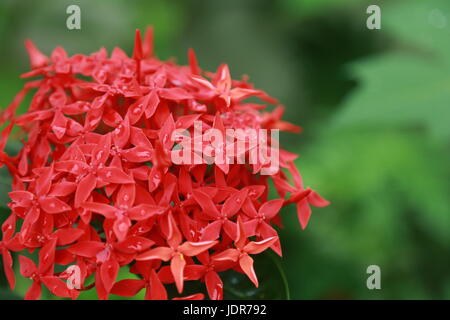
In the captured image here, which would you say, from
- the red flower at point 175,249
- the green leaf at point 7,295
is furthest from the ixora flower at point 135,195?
the green leaf at point 7,295

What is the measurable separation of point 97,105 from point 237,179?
12.6 inches

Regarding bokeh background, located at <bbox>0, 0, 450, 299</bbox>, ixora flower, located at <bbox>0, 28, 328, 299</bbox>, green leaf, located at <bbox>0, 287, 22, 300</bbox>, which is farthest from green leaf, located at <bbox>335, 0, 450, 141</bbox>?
green leaf, located at <bbox>0, 287, 22, 300</bbox>

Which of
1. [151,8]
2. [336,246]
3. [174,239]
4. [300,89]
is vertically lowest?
[336,246]

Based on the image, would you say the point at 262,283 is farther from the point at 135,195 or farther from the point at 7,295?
the point at 7,295

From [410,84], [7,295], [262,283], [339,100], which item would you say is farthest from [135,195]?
[339,100]

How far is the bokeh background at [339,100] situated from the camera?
1920mm

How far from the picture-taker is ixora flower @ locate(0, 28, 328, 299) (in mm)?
972

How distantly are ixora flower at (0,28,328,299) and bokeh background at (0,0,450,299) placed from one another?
198mm

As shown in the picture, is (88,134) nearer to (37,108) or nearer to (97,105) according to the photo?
(97,105)

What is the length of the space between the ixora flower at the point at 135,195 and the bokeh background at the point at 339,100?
198mm

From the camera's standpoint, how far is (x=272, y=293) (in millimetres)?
1183
